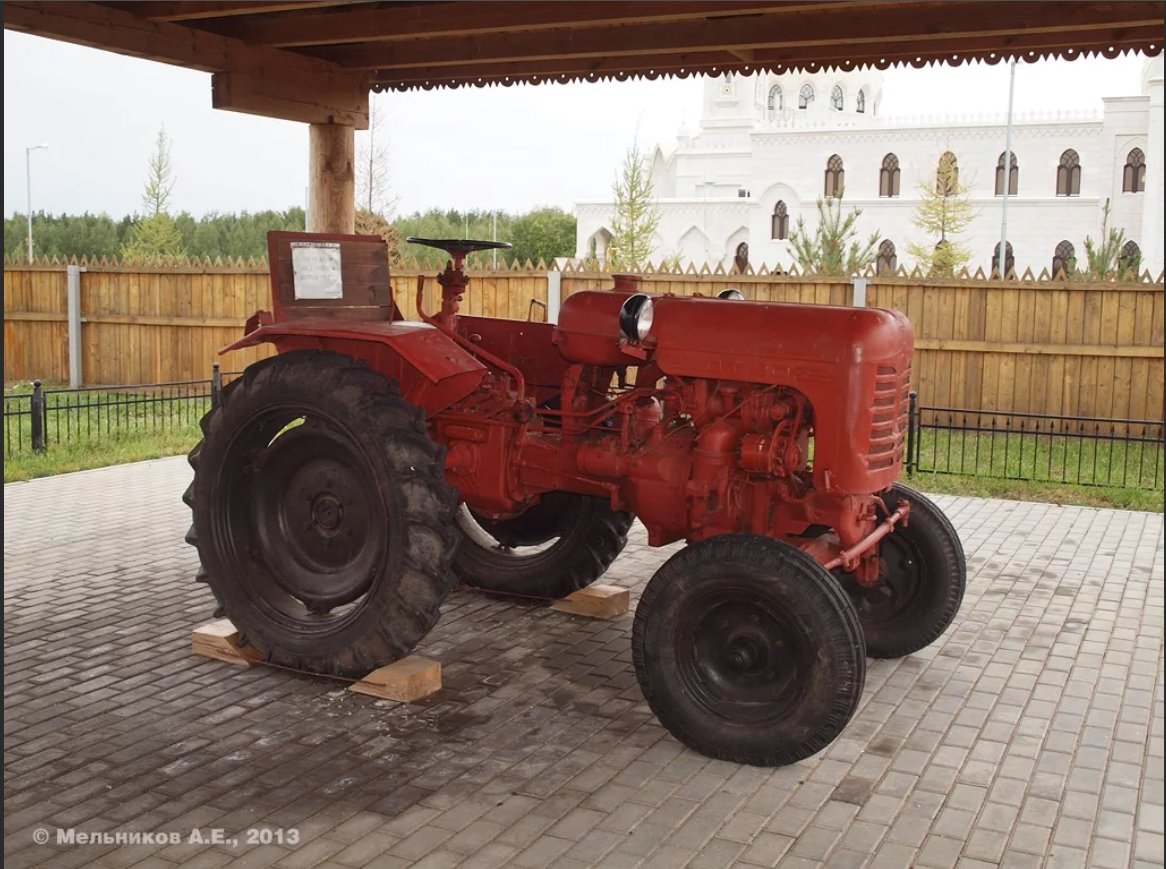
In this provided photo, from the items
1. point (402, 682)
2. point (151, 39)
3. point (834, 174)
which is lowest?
point (402, 682)

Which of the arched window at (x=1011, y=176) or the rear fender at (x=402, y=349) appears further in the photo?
the arched window at (x=1011, y=176)

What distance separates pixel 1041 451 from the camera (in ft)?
40.2

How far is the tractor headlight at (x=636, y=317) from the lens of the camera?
4.34 meters

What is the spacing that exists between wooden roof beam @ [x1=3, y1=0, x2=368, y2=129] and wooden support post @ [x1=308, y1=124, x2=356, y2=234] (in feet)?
0.36

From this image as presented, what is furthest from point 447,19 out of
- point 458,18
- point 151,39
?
point 151,39

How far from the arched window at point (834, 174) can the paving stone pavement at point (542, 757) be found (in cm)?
3788

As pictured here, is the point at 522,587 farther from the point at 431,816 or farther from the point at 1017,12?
the point at 1017,12

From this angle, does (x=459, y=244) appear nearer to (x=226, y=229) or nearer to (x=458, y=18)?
(x=458, y=18)

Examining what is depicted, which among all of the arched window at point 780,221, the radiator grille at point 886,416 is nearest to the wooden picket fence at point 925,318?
the radiator grille at point 886,416

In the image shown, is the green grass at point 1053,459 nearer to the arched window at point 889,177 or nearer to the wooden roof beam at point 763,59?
the wooden roof beam at point 763,59

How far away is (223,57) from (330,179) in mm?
1173

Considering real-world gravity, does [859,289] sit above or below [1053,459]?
above

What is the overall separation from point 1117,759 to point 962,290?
9631 millimetres

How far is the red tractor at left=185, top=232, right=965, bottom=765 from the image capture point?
4078mm
